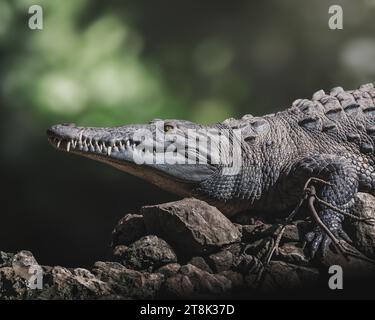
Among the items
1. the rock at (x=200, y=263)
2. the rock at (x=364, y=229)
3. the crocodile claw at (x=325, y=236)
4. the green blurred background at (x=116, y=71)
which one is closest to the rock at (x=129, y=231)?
the rock at (x=200, y=263)

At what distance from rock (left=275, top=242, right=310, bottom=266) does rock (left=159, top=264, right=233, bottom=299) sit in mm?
241

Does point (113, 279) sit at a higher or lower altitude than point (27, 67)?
lower

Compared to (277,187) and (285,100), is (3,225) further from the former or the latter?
(285,100)

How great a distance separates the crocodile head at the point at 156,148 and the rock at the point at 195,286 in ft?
1.80

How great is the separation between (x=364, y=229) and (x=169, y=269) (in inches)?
32.9

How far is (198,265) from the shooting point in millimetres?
2285

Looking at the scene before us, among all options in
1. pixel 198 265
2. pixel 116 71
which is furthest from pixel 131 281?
Result: pixel 116 71

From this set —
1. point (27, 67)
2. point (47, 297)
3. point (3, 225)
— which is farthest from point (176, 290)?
point (27, 67)

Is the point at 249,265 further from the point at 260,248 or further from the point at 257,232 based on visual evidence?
the point at 257,232

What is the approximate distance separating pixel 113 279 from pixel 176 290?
266mm

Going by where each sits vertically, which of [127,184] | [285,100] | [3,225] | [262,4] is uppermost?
[262,4]

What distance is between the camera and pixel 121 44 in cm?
321

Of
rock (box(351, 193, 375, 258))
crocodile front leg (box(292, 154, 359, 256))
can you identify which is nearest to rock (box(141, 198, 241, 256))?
crocodile front leg (box(292, 154, 359, 256))

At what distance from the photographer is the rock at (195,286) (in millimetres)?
2166
